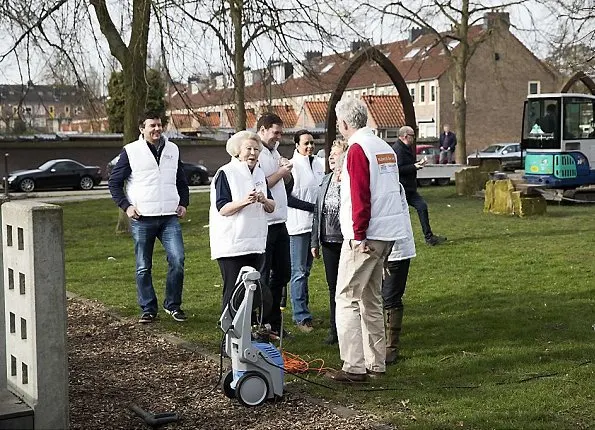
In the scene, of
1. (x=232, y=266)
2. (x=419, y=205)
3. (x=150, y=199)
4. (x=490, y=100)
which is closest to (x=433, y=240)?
(x=419, y=205)

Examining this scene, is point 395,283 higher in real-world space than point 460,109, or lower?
lower

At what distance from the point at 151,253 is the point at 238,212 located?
208cm

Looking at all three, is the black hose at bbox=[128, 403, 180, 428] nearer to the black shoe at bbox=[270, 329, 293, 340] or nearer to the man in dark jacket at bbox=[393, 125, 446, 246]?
the black shoe at bbox=[270, 329, 293, 340]

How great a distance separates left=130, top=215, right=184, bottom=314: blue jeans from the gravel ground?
1.55 feet

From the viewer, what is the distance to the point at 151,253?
9.13m

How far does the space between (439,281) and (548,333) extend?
3.12 m

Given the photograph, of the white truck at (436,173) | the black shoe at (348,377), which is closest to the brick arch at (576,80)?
the white truck at (436,173)

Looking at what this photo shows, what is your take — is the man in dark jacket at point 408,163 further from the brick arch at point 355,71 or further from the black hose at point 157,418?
the black hose at point 157,418

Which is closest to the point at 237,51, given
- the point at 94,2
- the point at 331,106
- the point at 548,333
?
the point at 94,2

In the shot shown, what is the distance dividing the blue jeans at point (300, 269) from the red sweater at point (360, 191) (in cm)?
208

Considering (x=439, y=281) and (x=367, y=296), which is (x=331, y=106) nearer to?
(x=439, y=281)

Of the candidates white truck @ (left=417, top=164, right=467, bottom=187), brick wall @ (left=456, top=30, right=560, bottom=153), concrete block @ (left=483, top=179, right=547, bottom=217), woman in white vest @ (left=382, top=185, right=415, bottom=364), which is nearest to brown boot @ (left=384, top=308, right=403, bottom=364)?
woman in white vest @ (left=382, top=185, right=415, bottom=364)

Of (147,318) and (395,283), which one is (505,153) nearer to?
(147,318)

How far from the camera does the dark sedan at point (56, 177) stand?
38.6 m
